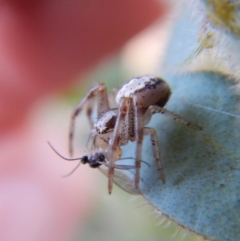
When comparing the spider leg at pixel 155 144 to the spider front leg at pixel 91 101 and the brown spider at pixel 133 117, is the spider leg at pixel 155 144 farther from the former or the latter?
the spider front leg at pixel 91 101

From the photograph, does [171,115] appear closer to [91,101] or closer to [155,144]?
[155,144]

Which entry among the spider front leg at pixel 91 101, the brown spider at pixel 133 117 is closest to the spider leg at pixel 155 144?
the brown spider at pixel 133 117

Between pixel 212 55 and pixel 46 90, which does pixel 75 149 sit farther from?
pixel 46 90

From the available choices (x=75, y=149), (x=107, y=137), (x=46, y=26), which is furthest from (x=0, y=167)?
(x=46, y=26)

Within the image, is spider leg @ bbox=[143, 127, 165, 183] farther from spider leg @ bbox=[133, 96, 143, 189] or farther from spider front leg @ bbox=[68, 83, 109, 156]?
spider front leg @ bbox=[68, 83, 109, 156]

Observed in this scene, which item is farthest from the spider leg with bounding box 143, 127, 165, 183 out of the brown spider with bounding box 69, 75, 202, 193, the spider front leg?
the spider front leg

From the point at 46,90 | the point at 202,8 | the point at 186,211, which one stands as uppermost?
the point at 202,8

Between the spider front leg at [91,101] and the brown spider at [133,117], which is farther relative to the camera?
the spider front leg at [91,101]
